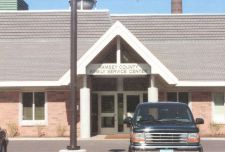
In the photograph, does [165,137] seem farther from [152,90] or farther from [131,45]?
[152,90]

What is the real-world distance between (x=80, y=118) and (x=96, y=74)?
240 cm

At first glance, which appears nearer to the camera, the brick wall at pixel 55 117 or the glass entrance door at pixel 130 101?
the brick wall at pixel 55 117

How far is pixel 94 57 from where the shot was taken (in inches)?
1078

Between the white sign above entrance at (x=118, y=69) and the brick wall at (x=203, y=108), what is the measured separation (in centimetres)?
376

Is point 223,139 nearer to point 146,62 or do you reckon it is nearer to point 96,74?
point 146,62

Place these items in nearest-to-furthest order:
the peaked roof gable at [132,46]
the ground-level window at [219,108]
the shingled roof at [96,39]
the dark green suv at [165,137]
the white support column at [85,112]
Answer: the dark green suv at [165,137] < the peaked roof gable at [132,46] < the white support column at [85,112] < the ground-level window at [219,108] < the shingled roof at [96,39]

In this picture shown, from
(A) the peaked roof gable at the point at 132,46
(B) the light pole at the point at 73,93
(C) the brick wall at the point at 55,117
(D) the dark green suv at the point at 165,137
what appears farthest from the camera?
(C) the brick wall at the point at 55,117

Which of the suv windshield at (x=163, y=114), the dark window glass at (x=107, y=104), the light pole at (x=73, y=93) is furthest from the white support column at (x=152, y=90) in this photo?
the suv windshield at (x=163, y=114)

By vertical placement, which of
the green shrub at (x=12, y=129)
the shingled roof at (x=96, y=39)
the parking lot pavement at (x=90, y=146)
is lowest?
the parking lot pavement at (x=90, y=146)

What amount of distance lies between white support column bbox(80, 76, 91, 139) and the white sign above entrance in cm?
64

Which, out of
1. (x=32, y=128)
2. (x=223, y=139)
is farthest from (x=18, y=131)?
(x=223, y=139)

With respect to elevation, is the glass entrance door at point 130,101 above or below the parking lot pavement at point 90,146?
above

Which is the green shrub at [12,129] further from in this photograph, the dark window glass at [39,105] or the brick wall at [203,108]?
the brick wall at [203,108]

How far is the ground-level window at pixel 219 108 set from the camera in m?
29.6
